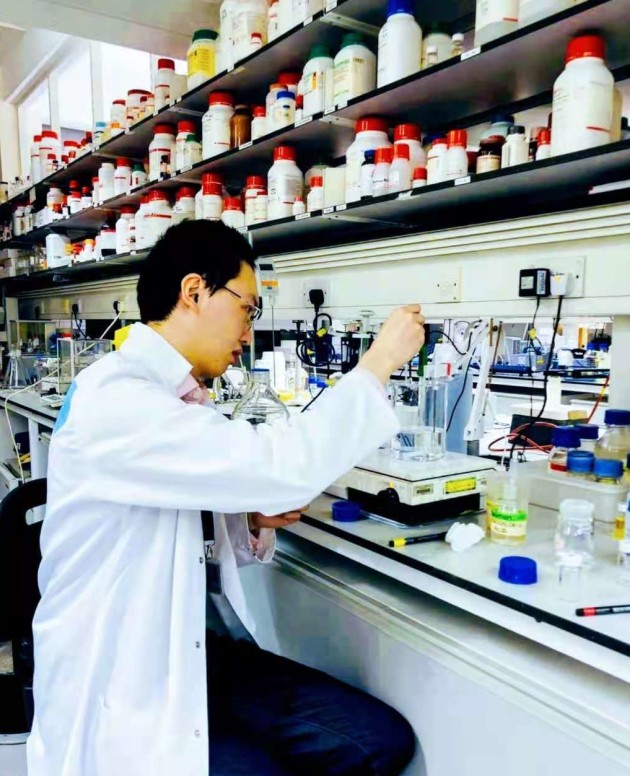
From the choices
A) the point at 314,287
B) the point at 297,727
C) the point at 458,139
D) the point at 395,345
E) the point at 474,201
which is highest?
the point at 458,139

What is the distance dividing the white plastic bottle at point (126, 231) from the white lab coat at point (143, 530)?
1.90 m

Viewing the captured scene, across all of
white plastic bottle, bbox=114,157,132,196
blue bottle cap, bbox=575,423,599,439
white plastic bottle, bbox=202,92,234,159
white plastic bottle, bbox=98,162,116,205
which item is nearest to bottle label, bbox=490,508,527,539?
blue bottle cap, bbox=575,423,599,439

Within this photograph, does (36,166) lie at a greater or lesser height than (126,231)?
greater

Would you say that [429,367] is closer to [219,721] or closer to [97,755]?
[219,721]

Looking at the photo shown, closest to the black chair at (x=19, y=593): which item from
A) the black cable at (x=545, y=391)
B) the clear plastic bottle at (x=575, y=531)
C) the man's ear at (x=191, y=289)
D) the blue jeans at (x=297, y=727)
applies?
the blue jeans at (x=297, y=727)

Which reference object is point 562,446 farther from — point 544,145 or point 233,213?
point 233,213

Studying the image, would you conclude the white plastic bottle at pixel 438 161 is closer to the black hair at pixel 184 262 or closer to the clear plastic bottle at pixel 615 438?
the black hair at pixel 184 262

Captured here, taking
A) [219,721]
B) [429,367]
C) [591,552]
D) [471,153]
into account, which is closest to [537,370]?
[429,367]

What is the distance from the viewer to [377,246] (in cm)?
176

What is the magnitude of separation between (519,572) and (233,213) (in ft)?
5.33

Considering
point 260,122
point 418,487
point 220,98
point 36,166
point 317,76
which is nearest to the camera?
point 418,487

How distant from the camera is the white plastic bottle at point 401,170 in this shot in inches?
61.6

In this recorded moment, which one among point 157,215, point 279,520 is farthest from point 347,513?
point 157,215

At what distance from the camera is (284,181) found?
6.46ft
